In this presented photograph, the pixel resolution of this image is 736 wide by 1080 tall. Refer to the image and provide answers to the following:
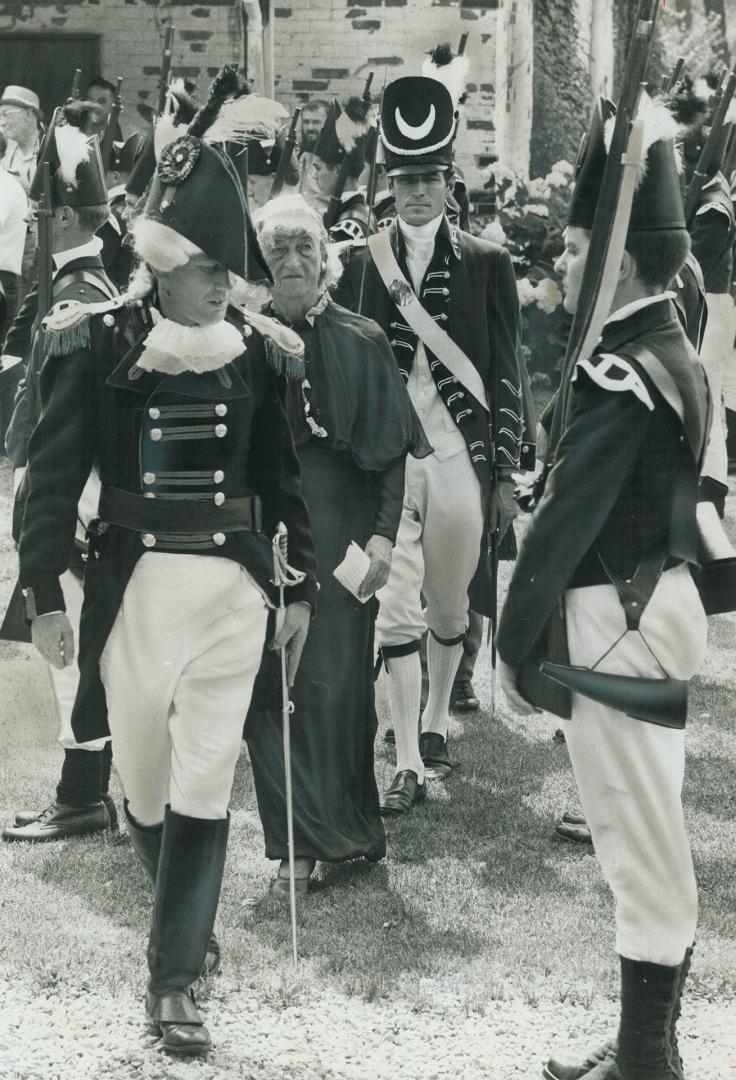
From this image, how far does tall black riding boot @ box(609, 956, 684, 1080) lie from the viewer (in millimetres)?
3322

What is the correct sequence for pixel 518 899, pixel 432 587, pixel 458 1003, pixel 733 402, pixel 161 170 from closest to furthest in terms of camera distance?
pixel 161 170
pixel 458 1003
pixel 518 899
pixel 432 587
pixel 733 402

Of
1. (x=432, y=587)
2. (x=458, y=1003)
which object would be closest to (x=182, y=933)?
(x=458, y=1003)

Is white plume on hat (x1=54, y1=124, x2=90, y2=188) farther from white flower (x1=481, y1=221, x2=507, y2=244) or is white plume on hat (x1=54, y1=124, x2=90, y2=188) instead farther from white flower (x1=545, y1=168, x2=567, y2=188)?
white flower (x1=545, y1=168, x2=567, y2=188)

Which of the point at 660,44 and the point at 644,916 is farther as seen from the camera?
the point at 660,44

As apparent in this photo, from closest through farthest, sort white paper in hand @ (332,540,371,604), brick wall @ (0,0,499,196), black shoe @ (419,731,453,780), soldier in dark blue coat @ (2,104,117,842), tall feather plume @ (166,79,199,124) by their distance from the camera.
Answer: tall feather plume @ (166,79,199,124) < white paper in hand @ (332,540,371,604) < soldier in dark blue coat @ (2,104,117,842) < black shoe @ (419,731,453,780) < brick wall @ (0,0,499,196)

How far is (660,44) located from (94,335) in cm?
1641

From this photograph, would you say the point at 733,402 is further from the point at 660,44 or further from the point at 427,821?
the point at 660,44

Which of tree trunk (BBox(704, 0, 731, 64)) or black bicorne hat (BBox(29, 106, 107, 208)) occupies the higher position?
tree trunk (BBox(704, 0, 731, 64))

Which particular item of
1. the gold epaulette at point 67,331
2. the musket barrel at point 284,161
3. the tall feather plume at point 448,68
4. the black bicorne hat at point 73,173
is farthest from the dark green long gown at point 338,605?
the musket barrel at point 284,161

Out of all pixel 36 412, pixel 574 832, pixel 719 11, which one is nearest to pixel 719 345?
pixel 574 832

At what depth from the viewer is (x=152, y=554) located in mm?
3660

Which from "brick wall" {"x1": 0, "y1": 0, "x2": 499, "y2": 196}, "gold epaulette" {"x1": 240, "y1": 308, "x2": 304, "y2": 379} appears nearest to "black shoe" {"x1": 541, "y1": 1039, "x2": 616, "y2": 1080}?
"gold epaulette" {"x1": 240, "y1": 308, "x2": 304, "y2": 379}

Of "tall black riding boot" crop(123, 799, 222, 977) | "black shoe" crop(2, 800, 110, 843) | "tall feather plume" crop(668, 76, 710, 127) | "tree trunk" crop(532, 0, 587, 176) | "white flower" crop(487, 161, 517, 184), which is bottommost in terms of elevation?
"black shoe" crop(2, 800, 110, 843)

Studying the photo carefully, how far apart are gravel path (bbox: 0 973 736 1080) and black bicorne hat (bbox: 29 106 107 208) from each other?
97.7 inches
